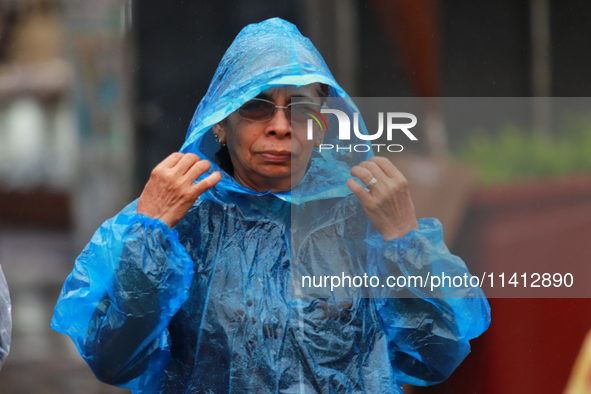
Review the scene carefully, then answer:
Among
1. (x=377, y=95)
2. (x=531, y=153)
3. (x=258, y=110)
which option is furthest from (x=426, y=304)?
(x=377, y=95)

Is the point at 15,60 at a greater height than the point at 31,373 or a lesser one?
greater

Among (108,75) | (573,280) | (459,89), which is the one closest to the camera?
(573,280)

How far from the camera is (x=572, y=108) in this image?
2408 mm

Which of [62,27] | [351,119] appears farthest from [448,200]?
[62,27]

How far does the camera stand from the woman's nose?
65.9 inches

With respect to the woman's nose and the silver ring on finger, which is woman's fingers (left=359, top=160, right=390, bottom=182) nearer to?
the silver ring on finger

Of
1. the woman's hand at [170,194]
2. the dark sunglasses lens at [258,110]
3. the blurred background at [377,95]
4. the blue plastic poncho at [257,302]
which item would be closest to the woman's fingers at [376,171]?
the blue plastic poncho at [257,302]

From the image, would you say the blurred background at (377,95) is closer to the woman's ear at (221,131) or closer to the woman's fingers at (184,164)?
the woman's ear at (221,131)

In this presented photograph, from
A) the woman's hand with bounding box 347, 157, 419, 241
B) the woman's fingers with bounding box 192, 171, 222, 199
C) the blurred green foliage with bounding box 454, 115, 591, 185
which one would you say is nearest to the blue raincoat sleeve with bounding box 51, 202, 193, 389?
the woman's fingers with bounding box 192, 171, 222, 199

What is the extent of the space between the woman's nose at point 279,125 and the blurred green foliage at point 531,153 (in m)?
0.88

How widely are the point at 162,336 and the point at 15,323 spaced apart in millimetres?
3966

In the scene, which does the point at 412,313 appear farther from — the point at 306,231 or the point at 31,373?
the point at 31,373

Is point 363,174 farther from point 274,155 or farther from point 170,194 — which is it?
point 170,194

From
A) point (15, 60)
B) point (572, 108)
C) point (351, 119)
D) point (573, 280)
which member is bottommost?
point (573, 280)
